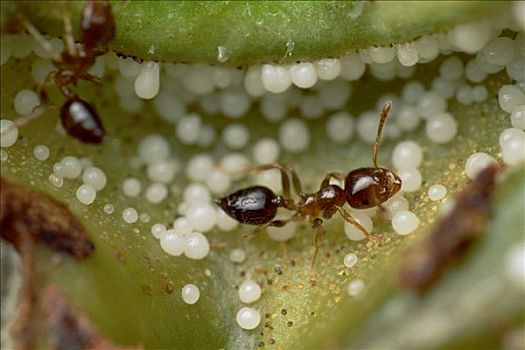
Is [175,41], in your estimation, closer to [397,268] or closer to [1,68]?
[1,68]

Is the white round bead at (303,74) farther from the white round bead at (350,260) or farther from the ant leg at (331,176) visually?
the white round bead at (350,260)

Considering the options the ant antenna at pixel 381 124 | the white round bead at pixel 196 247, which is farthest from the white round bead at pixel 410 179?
the white round bead at pixel 196 247

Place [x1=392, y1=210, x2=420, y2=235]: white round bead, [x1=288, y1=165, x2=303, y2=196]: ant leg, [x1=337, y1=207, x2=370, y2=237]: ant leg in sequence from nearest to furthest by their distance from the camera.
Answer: [x1=392, y1=210, x2=420, y2=235]: white round bead → [x1=337, y1=207, x2=370, y2=237]: ant leg → [x1=288, y1=165, x2=303, y2=196]: ant leg

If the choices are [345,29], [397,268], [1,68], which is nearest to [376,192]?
[345,29]

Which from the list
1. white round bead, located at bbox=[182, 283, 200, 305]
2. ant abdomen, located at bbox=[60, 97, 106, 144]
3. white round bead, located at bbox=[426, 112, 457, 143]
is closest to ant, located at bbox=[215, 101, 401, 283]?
white round bead, located at bbox=[426, 112, 457, 143]

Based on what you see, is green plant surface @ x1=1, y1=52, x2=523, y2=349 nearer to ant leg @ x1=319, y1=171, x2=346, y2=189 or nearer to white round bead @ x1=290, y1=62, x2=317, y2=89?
ant leg @ x1=319, y1=171, x2=346, y2=189

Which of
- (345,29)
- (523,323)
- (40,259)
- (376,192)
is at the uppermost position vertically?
(345,29)

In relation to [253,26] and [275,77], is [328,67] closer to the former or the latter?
[275,77]
